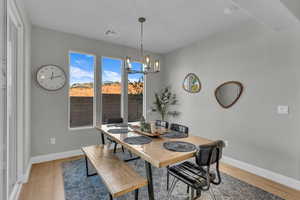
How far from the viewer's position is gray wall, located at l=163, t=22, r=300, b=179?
7.22 feet

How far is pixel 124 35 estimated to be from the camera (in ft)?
10.5

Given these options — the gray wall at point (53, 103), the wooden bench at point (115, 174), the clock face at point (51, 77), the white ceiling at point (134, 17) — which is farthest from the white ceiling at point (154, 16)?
the wooden bench at point (115, 174)

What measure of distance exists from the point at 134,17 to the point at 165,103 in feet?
7.90

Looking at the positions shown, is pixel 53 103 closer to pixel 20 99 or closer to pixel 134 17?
pixel 20 99

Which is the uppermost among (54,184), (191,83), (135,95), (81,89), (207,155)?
(191,83)

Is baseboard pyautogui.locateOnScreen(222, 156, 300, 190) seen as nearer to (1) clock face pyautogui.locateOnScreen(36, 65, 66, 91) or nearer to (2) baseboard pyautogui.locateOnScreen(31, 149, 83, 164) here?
(2) baseboard pyautogui.locateOnScreen(31, 149, 83, 164)

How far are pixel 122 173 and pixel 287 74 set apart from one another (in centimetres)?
278

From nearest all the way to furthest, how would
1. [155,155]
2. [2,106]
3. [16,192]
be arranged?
[2,106]
[155,155]
[16,192]

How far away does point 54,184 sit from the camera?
217 cm

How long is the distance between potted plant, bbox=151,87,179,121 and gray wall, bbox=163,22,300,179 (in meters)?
0.78

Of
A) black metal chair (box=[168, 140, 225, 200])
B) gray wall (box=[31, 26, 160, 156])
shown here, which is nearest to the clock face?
gray wall (box=[31, 26, 160, 156])

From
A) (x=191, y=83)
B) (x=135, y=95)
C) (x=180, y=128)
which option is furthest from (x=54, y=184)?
(x=191, y=83)

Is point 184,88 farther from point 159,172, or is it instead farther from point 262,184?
point 262,184

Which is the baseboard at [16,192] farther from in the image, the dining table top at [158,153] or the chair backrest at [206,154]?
the chair backrest at [206,154]
